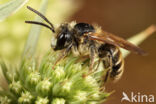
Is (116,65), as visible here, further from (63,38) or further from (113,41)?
(63,38)

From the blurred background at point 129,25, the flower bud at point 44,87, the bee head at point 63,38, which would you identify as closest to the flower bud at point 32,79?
the flower bud at point 44,87

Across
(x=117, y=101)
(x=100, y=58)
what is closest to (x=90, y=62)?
(x=100, y=58)

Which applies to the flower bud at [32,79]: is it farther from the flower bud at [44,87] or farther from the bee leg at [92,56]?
the bee leg at [92,56]

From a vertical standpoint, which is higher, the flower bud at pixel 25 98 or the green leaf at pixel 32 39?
the green leaf at pixel 32 39

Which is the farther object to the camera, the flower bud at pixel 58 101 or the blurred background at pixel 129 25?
the blurred background at pixel 129 25

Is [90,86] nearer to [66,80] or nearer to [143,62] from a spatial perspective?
[66,80]

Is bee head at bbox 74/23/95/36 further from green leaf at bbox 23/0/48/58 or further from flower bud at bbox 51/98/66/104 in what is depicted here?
flower bud at bbox 51/98/66/104

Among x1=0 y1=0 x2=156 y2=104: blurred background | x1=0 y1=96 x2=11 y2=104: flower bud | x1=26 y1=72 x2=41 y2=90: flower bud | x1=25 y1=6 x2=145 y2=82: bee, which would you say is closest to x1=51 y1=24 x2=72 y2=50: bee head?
x1=25 y1=6 x2=145 y2=82: bee

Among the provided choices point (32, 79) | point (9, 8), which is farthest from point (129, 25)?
point (9, 8)
